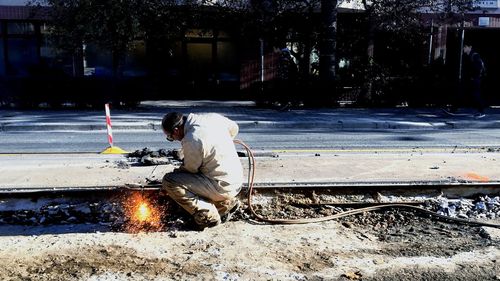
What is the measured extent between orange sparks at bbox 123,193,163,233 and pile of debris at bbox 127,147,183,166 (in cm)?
180

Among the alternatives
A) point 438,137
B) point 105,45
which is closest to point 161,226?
point 438,137

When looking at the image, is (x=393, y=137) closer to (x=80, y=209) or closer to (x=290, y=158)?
(x=290, y=158)

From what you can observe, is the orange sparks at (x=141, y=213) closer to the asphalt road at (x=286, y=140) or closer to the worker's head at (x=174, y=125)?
the worker's head at (x=174, y=125)

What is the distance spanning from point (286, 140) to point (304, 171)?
452 cm

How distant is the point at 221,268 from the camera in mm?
4535

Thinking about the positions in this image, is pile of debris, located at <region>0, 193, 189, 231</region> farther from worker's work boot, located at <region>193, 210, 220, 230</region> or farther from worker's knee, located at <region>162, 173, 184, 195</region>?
worker's knee, located at <region>162, 173, 184, 195</region>

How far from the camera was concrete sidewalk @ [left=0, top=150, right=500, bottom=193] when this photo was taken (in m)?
6.61

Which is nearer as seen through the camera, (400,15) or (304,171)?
(304,171)

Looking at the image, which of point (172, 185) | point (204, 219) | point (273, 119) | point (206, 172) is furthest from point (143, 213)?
point (273, 119)

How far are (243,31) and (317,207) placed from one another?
13607 millimetres

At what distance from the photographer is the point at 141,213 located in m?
5.89

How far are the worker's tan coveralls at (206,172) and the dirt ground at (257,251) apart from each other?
0.91 ft

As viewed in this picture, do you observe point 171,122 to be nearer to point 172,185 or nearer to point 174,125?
point 174,125

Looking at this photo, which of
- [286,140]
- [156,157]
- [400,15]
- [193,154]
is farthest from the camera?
[400,15]
